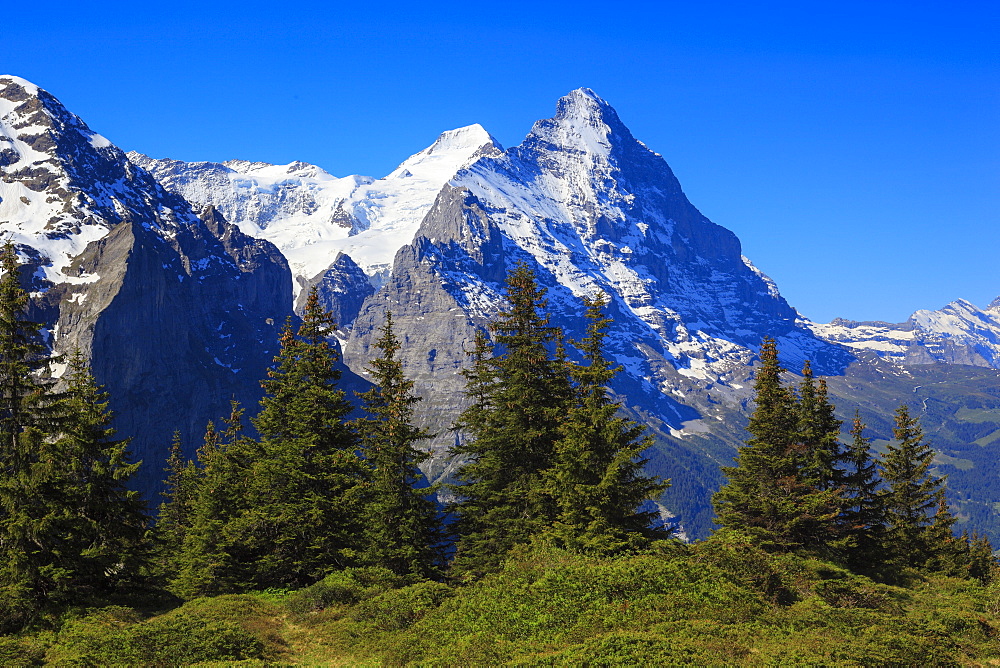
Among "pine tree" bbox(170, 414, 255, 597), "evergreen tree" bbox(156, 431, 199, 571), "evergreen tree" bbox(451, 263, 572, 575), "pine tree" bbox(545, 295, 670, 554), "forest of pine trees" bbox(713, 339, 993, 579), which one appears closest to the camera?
"pine tree" bbox(545, 295, 670, 554)

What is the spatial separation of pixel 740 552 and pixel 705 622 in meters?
8.08

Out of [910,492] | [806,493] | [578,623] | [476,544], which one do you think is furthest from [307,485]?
[910,492]

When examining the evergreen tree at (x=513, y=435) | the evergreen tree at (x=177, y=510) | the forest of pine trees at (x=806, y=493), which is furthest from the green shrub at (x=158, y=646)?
the evergreen tree at (x=177, y=510)

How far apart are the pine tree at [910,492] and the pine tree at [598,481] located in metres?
23.2

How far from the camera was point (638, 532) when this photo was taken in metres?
35.8

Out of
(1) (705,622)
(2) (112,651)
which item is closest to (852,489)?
(1) (705,622)

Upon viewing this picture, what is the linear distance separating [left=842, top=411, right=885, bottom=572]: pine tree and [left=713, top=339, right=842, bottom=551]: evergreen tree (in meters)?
1.15

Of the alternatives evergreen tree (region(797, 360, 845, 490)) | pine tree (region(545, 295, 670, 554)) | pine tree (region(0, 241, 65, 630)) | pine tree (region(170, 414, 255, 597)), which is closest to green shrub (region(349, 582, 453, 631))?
pine tree (region(545, 295, 670, 554))

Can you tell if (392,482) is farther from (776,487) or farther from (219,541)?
(776,487)

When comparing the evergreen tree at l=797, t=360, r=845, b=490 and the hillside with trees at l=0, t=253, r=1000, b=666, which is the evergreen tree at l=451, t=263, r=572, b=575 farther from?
the evergreen tree at l=797, t=360, r=845, b=490

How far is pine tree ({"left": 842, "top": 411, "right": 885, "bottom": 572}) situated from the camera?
42.9m

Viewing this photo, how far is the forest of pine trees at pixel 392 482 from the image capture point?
31062 mm

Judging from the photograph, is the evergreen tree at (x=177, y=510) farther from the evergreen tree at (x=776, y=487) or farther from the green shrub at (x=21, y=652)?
the evergreen tree at (x=776, y=487)

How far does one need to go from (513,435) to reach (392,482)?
6.67 metres
